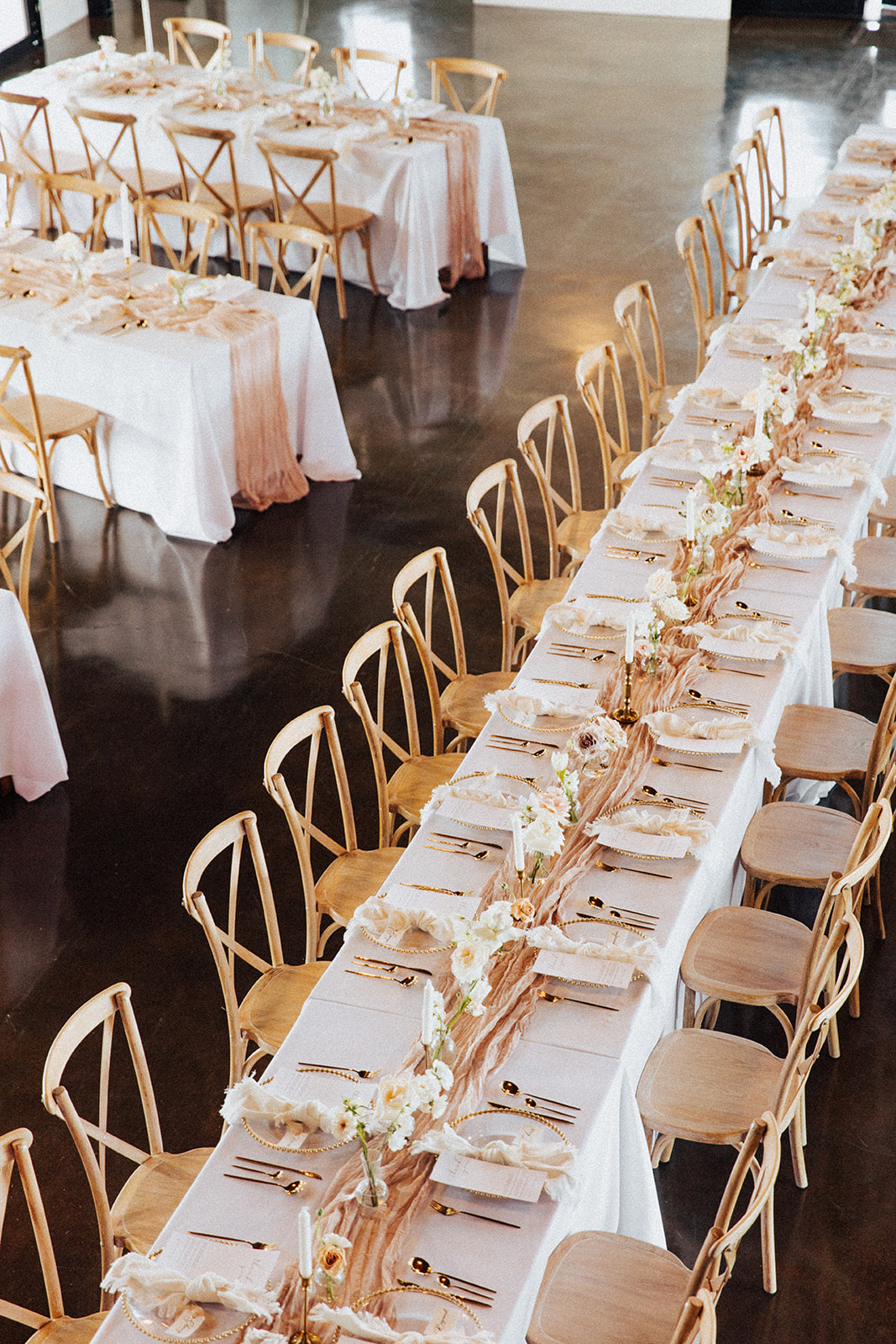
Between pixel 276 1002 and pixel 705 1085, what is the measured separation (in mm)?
1058

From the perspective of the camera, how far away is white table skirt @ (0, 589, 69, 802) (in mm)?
4668

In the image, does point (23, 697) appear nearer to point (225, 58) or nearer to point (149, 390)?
point (149, 390)

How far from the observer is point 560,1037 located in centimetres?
295

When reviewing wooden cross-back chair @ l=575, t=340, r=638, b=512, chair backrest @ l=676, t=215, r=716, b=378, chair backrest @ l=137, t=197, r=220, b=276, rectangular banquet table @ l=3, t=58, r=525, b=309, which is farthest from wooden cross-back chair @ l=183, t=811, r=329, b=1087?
rectangular banquet table @ l=3, t=58, r=525, b=309

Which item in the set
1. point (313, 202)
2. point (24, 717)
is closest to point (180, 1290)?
point (24, 717)

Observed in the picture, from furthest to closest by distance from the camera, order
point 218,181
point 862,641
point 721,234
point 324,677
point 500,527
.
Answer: point 218,181, point 721,234, point 324,677, point 500,527, point 862,641

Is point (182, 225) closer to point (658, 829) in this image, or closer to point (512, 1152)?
point (658, 829)

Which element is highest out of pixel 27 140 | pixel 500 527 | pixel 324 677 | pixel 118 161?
pixel 27 140

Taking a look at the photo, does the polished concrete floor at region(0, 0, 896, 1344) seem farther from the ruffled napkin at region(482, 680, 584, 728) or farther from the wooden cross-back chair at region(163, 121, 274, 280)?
the ruffled napkin at region(482, 680, 584, 728)

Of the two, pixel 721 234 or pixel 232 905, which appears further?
pixel 721 234

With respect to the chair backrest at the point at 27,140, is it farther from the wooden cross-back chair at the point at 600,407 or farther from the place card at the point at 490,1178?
the place card at the point at 490,1178

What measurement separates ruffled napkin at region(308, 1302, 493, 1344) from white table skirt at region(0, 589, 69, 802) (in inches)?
111

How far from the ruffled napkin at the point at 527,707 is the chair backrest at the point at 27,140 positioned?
6.88m

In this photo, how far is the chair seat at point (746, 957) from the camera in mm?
3424
